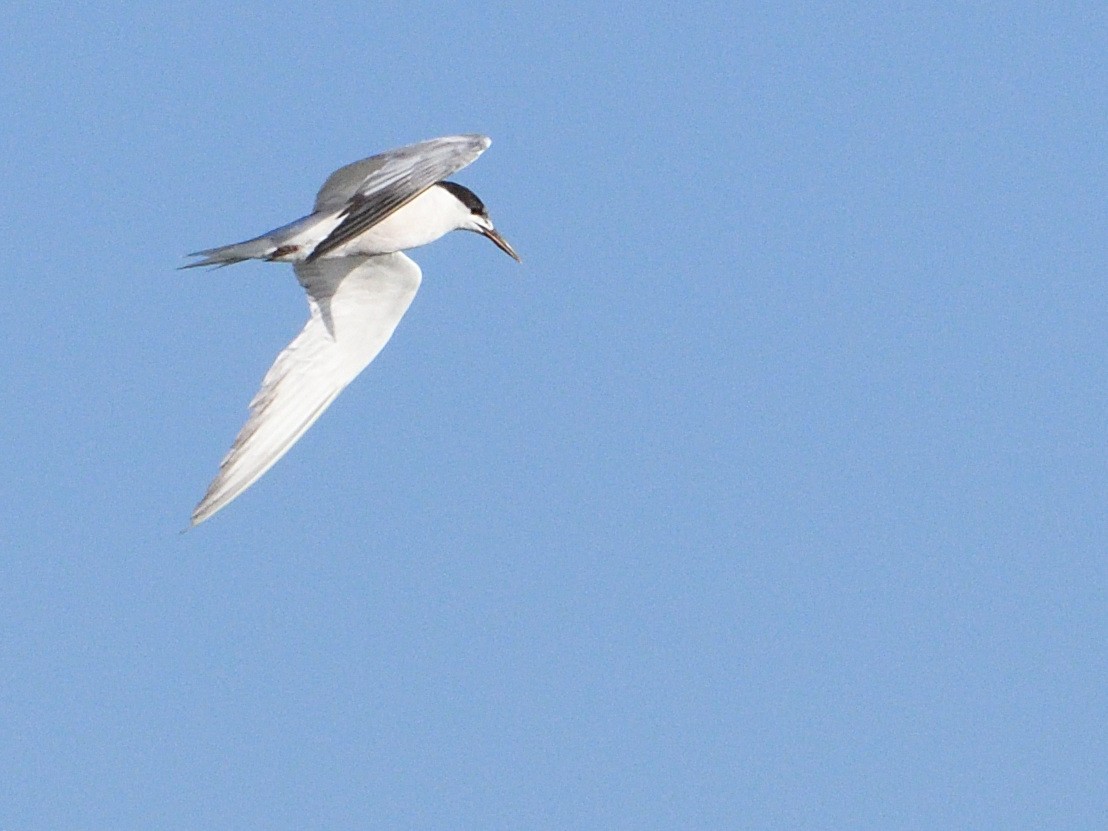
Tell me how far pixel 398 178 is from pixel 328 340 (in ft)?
9.18

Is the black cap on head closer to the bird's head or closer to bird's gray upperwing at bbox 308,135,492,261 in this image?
the bird's head

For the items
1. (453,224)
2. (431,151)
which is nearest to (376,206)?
(431,151)

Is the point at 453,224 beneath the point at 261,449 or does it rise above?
above

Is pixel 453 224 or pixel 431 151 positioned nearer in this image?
pixel 431 151

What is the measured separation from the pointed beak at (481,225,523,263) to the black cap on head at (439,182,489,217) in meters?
0.22

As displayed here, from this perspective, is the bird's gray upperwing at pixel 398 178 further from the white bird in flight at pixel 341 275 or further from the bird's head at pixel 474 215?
the bird's head at pixel 474 215

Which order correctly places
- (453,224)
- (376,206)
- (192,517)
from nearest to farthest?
1. (376,206)
2. (192,517)
3. (453,224)

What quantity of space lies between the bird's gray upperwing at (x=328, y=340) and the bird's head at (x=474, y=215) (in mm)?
690

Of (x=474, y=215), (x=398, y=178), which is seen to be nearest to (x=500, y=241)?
(x=474, y=215)

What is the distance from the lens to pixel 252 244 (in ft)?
59.5

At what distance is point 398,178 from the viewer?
Answer: 664 inches

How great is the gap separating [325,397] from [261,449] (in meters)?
0.81

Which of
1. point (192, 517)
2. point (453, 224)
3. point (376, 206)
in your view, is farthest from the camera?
point (453, 224)

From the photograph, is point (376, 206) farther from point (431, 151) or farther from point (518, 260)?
point (518, 260)
